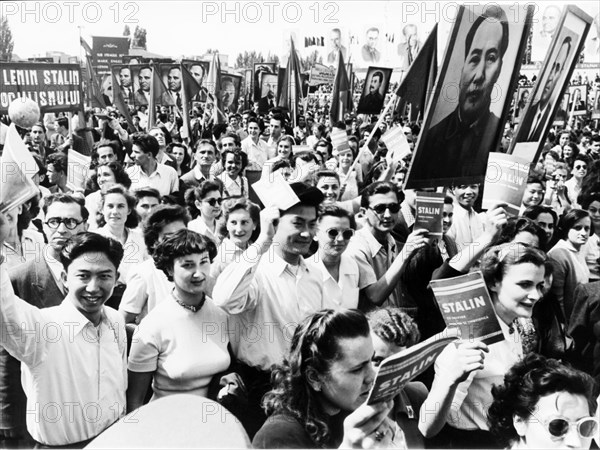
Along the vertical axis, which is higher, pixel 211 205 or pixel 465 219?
pixel 211 205

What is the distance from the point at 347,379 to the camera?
203 centimetres

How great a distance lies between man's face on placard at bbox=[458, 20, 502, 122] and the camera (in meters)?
3.92

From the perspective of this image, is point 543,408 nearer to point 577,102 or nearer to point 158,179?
point 158,179

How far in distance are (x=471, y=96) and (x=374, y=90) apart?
20.5 ft

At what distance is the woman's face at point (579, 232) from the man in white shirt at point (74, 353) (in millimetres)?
3064

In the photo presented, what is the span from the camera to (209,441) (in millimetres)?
1331

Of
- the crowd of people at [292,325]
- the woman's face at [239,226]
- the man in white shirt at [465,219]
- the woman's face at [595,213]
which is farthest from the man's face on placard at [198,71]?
the woman's face at [239,226]

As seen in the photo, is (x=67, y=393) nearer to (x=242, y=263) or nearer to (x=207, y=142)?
(x=242, y=263)

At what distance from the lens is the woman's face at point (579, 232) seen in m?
4.54

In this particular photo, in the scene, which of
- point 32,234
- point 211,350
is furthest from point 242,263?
point 32,234

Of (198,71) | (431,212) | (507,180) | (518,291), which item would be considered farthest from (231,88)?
(518,291)

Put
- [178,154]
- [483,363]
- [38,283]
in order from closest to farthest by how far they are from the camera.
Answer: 1. [483,363]
2. [38,283]
3. [178,154]

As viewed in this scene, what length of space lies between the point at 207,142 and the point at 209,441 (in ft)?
19.0

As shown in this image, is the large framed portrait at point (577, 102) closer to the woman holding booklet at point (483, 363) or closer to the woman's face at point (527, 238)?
the woman's face at point (527, 238)
